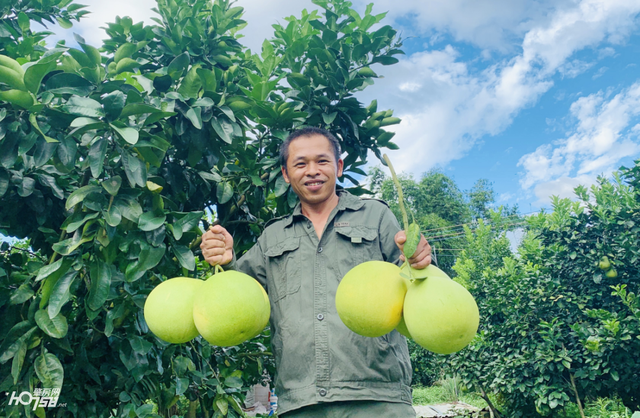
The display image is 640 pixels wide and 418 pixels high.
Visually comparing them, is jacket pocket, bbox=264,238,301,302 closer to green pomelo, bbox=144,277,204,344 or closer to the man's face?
the man's face

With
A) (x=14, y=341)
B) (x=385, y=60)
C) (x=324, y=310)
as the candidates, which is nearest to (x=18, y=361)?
(x=14, y=341)

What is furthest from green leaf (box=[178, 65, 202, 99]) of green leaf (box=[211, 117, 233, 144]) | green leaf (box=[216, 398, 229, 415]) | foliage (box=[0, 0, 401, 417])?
green leaf (box=[216, 398, 229, 415])

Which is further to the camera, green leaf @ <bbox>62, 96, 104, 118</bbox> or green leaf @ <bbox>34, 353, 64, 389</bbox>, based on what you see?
green leaf @ <bbox>34, 353, 64, 389</bbox>

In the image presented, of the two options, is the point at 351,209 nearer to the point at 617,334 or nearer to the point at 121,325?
the point at 121,325

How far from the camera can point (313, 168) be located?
5.43 feet

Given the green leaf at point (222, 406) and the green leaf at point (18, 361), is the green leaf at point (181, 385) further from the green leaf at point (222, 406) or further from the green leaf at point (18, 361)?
the green leaf at point (18, 361)

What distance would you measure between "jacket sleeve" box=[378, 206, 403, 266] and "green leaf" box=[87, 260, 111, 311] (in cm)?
99

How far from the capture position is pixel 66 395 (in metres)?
1.99

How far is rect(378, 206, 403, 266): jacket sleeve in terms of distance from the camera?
1.65 meters

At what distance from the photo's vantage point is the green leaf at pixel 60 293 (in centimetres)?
141

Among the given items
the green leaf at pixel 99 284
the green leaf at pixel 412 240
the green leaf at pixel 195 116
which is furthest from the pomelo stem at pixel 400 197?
the green leaf at pixel 99 284

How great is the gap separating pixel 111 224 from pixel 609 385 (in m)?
5.69

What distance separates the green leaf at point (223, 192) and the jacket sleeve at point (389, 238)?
2.66 ft

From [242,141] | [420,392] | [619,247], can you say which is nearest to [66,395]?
[242,141]
